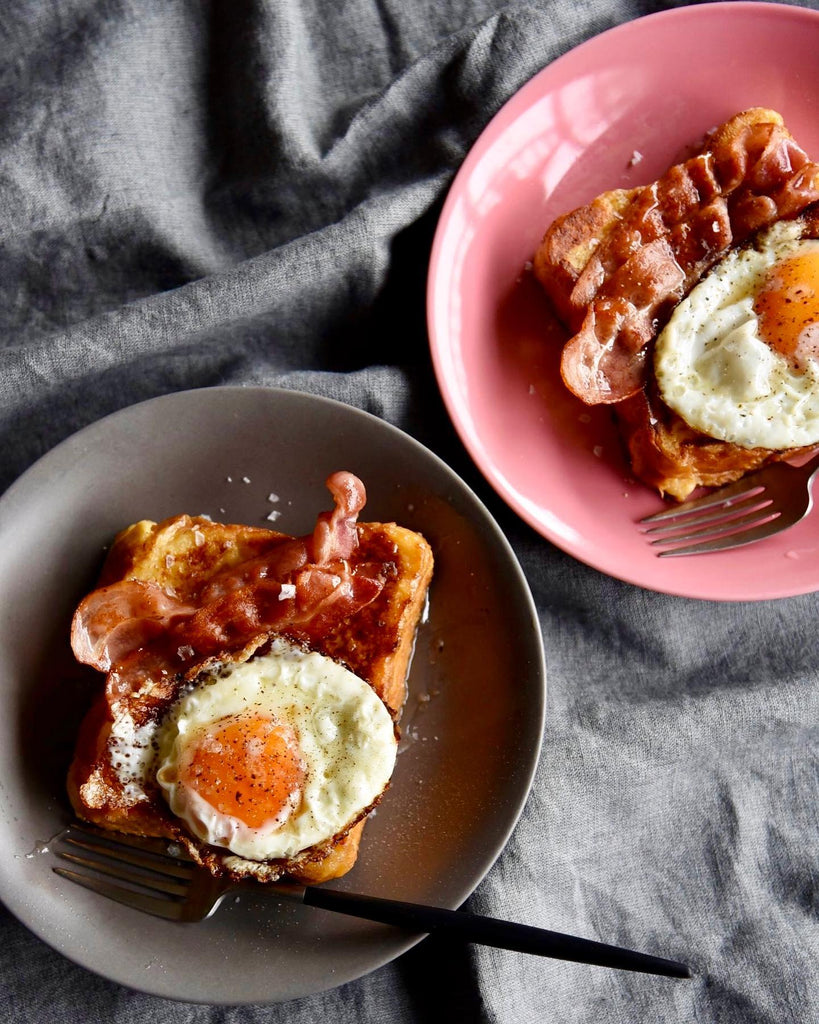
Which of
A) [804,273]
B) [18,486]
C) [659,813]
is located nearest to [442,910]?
[659,813]

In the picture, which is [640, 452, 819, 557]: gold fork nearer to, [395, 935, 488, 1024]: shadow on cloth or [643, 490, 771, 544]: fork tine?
[643, 490, 771, 544]: fork tine

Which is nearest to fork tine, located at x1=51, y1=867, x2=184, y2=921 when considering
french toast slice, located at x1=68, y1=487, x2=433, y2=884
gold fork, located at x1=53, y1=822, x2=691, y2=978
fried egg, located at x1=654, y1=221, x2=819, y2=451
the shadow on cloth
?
gold fork, located at x1=53, y1=822, x2=691, y2=978

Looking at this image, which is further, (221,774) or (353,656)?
(353,656)

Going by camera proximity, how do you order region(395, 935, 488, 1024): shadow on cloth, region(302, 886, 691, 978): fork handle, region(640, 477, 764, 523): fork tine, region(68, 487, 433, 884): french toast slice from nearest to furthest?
region(302, 886, 691, 978): fork handle
region(68, 487, 433, 884): french toast slice
region(395, 935, 488, 1024): shadow on cloth
region(640, 477, 764, 523): fork tine

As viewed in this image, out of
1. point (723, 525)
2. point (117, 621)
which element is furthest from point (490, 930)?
point (723, 525)

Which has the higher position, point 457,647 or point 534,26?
point 534,26

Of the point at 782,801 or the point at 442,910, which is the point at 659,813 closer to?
the point at 782,801
